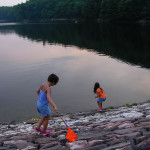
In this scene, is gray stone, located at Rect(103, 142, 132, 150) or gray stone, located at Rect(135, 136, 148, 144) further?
gray stone, located at Rect(135, 136, 148, 144)

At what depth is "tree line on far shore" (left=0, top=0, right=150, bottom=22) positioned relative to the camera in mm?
76619

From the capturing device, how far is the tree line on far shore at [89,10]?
76619mm

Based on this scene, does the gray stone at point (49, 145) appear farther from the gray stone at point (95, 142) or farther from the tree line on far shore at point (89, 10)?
the tree line on far shore at point (89, 10)

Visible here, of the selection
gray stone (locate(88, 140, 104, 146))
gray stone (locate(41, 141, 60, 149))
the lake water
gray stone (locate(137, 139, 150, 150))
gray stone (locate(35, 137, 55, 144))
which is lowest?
the lake water

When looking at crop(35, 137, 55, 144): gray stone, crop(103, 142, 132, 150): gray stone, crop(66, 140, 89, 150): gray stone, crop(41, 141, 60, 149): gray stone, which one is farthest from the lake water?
crop(103, 142, 132, 150): gray stone

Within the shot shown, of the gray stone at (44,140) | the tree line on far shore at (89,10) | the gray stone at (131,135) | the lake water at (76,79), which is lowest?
the lake water at (76,79)

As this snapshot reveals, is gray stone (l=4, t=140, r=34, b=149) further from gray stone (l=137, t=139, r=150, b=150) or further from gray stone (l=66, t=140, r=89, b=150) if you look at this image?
gray stone (l=137, t=139, r=150, b=150)

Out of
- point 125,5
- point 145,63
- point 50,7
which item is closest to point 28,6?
point 50,7

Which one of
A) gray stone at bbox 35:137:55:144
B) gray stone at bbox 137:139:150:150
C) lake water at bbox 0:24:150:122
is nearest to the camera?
gray stone at bbox 137:139:150:150

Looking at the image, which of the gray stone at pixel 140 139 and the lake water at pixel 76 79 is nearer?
the gray stone at pixel 140 139

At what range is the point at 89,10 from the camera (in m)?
108

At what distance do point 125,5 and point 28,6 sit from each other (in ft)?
406

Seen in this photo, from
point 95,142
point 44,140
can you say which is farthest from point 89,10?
point 95,142

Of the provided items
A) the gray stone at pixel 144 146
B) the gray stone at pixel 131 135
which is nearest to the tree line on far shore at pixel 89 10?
the gray stone at pixel 131 135
